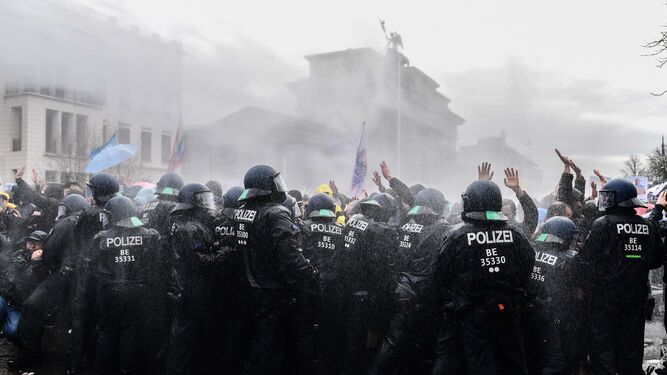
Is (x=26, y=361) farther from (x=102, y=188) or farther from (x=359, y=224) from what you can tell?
(x=359, y=224)

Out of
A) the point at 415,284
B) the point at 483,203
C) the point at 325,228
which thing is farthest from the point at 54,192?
the point at 483,203

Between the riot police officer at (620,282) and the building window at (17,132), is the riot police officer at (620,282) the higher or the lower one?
the lower one

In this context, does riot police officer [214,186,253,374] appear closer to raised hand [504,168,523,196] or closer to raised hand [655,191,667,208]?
raised hand [504,168,523,196]

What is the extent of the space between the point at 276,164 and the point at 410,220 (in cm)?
2279

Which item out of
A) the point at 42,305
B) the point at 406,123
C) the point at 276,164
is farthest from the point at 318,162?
the point at 42,305

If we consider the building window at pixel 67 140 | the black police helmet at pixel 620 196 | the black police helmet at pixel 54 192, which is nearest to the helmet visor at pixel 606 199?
the black police helmet at pixel 620 196

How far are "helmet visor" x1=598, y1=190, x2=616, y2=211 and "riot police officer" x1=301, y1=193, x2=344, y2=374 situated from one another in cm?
246

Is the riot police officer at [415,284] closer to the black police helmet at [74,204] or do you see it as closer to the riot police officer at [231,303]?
the riot police officer at [231,303]

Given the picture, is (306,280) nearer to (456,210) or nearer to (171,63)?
(456,210)

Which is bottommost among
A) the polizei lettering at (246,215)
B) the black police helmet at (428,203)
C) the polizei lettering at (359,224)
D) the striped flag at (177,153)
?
the polizei lettering at (359,224)

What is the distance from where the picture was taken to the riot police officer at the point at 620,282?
5.13 m

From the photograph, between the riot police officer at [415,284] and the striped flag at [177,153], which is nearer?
the riot police officer at [415,284]

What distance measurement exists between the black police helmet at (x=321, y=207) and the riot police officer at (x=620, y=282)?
239 centimetres

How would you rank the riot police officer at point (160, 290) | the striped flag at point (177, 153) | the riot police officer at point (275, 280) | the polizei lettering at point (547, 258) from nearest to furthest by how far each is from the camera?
the riot police officer at point (275, 280) → the polizei lettering at point (547, 258) → the riot police officer at point (160, 290) → the striped flag at point (177, 153)
